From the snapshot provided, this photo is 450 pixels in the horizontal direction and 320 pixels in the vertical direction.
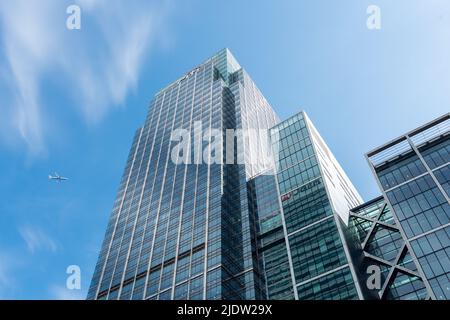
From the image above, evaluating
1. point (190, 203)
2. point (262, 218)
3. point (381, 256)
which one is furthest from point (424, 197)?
point (190, 203)

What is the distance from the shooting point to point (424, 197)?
7888 centimetres

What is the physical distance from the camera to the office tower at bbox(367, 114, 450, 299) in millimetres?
69625

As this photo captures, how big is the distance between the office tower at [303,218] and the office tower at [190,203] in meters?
4.34

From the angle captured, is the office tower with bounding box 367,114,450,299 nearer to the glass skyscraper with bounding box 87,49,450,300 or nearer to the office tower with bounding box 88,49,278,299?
the glass skyscraper with bounding box 87,49,450,300

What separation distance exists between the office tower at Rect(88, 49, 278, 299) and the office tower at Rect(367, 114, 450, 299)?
32.7m

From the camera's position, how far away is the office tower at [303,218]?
8569 centimetres

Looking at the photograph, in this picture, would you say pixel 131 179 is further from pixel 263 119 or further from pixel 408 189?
pixel 408 189

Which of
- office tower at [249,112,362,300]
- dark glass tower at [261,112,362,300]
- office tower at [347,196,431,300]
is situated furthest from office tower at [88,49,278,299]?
office tower at [347,196,431,300]

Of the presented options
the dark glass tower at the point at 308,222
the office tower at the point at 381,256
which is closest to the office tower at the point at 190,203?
the dark glass tower at the point at 308,222

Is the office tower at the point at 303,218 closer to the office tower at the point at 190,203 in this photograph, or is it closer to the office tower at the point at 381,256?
the office tower at the point at 381,256

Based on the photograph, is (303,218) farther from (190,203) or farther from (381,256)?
(190,203)

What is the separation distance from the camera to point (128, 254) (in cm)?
11994

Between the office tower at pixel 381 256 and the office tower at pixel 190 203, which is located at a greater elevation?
the office tower at pixel 190 203
